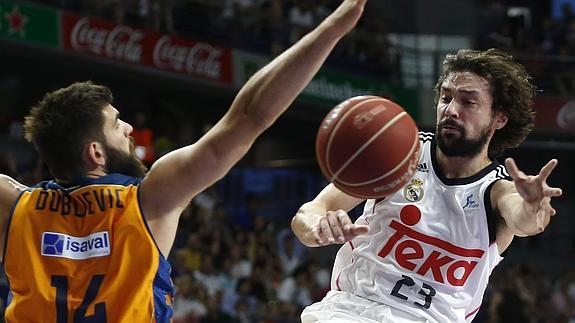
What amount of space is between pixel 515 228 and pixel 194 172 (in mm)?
1813

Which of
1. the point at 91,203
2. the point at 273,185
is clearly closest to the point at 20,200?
the point at 91,203

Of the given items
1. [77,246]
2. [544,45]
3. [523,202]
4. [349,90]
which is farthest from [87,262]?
[544,45]

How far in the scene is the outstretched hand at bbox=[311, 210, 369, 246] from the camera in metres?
3.75

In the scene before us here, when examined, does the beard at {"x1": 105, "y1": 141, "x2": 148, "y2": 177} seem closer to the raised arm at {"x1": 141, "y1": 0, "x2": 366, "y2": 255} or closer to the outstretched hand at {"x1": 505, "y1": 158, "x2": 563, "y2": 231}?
the raised arm at {"x1": 141, "y1": 0, "x2": 366, "y2": 255}

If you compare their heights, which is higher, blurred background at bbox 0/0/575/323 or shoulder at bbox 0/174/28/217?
shoulder at bbox 0/174/28/217

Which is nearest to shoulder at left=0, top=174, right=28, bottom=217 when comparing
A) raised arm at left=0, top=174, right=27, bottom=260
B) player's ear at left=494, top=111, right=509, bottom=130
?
raised arm at left=0, top=174, right=27, bottom=260

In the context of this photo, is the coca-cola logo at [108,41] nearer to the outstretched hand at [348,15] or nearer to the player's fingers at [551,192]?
the player's fingers at [551,192]

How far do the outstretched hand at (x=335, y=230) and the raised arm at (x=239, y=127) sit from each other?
Answer: 609 mm

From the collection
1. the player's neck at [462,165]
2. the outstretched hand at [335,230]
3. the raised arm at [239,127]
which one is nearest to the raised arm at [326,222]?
the outstretched hand at [335,230]

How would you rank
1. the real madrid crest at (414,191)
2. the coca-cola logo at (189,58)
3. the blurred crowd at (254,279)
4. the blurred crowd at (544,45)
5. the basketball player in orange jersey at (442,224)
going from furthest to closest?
the blurred crowd at (544,45), the coca-cola logo at (189,58), the blurred crowd at (254,279), the real madrid crest at (414,191), the basketball player in orange jersey at (442,224)

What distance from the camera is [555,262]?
18.6 meters

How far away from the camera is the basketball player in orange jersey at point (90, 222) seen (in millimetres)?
3473

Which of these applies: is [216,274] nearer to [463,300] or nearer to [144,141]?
[144,141]

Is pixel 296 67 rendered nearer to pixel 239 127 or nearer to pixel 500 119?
pixel 239 127
